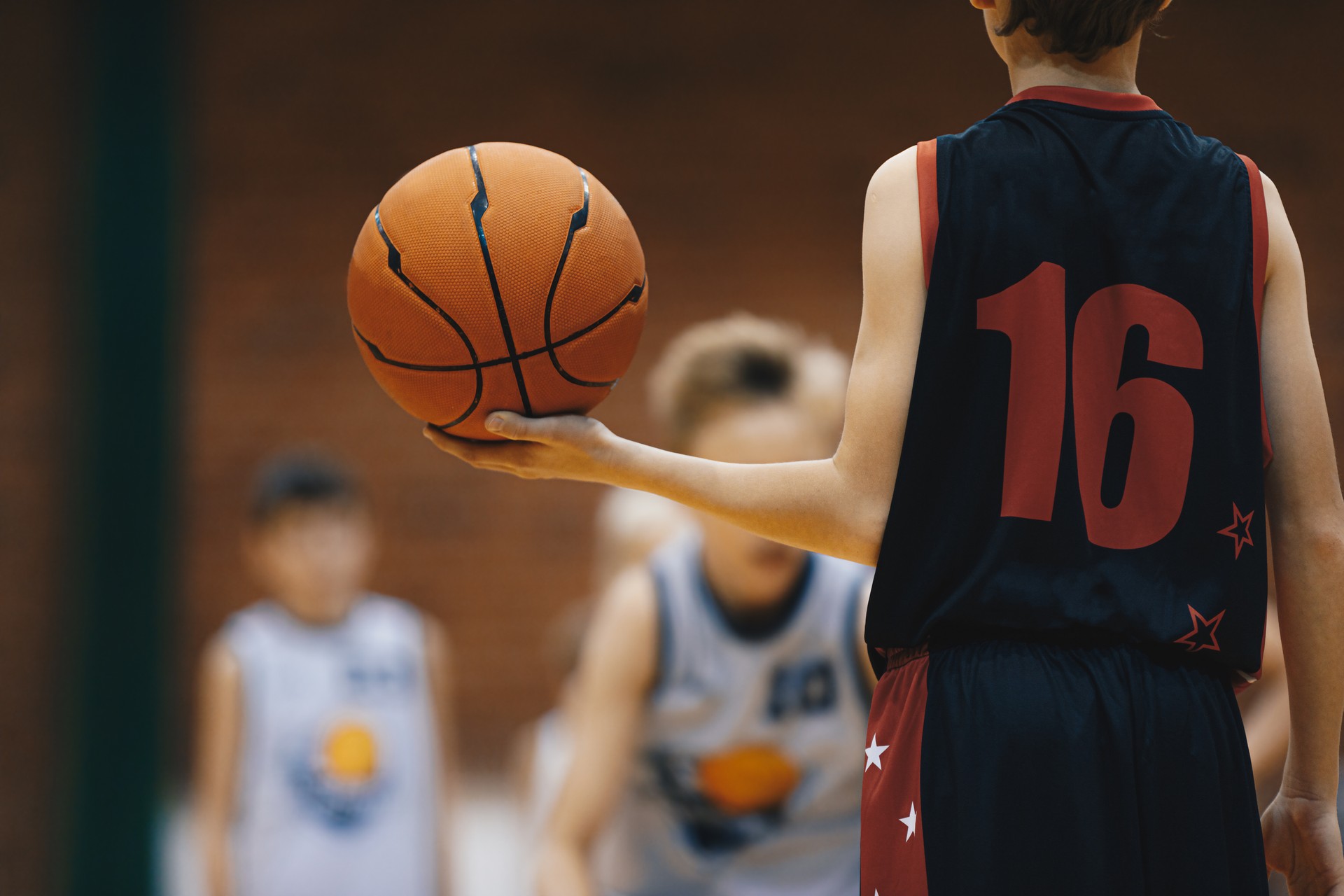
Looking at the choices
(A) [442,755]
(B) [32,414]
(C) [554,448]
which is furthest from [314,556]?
(B) [32,414]

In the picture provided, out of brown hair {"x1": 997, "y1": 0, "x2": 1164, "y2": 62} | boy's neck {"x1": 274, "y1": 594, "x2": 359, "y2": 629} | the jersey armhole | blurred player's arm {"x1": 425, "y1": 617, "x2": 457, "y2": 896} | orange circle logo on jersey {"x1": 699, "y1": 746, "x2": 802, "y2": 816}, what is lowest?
blurred player's arm {"x1": 425, "y1": 617, "x2": 457, "y2": 896}

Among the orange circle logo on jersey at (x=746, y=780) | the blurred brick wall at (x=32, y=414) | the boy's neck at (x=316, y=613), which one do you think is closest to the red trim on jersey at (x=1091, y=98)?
the orange circle logo on jersey at (x=746, y=780)

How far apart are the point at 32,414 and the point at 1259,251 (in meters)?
6.34

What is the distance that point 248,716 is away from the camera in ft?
13.5

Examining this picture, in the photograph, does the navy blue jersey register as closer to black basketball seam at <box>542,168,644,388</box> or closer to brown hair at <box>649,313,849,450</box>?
black basketball seam at <box>542,168,644,388</box>

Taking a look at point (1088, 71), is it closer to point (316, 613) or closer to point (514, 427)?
point (514, 427)

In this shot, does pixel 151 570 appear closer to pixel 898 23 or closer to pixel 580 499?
pixel 580 499

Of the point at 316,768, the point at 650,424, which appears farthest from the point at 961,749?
the point at 650,424

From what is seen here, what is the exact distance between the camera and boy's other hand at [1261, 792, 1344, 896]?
1559mm

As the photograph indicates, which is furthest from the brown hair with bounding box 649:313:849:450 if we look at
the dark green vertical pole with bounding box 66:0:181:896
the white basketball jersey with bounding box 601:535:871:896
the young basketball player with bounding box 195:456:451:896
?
the dark green vertical pole with bounding box 66:0:181:896

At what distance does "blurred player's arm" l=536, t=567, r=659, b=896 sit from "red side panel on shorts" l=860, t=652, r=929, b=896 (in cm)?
128

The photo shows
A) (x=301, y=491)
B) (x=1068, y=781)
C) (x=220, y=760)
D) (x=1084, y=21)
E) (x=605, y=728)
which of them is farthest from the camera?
(x=301, y=491)

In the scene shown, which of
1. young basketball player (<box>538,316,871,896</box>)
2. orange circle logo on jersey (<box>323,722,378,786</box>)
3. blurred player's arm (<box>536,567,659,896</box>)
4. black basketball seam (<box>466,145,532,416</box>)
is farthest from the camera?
orange circle logo on jersey (<box>323,722,378,786</box>)

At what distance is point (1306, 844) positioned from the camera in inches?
62.4
